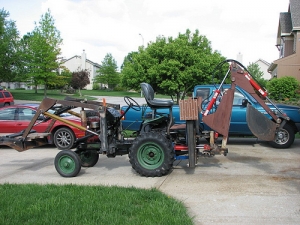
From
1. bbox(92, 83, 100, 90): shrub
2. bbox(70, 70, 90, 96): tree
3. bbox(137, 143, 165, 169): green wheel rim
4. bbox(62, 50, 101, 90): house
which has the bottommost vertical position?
bbox(137, 143, 165, 169): green wheel rim

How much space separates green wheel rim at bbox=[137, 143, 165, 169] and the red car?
4710 mm

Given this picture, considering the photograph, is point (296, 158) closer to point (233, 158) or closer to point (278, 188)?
point (233, 158)

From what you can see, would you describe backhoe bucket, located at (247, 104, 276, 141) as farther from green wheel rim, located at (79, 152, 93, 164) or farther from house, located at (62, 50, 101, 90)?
house, located at (62, 50, 101, 90)

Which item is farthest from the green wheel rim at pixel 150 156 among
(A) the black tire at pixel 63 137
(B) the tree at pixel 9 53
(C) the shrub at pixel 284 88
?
(B) the tree at pixel 9 53

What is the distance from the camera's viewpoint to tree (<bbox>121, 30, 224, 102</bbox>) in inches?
755

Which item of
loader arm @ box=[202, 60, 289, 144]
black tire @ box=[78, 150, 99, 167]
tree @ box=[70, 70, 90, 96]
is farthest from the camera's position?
tree @ box=[70, 70, 90, 96]

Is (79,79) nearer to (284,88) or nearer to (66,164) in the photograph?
(284,88)

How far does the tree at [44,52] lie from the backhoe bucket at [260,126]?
33.1 m

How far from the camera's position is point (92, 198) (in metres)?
5.86

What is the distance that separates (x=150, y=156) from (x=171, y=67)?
11829 mm

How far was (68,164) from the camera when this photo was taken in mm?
7785

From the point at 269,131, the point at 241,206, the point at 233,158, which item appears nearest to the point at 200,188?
the point at 241,206

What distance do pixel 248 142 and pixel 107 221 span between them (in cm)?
872

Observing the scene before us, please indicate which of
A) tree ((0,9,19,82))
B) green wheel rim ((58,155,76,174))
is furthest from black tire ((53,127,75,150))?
tree ((0,9,19,82))
